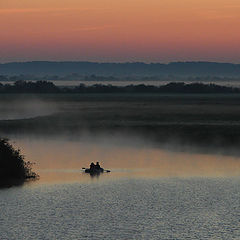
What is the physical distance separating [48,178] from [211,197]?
473 inches

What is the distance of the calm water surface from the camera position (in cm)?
3572

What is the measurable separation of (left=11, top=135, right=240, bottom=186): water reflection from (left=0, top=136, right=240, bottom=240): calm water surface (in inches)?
2.7

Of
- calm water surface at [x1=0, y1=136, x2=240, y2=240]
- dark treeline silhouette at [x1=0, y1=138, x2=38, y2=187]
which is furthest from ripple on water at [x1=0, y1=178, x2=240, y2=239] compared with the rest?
dark treeline silhouette at [x1=0, y1=138, x2=38, y2=187]

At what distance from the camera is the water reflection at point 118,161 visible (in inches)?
2010

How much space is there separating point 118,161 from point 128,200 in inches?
651

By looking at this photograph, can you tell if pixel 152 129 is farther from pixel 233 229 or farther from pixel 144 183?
pixel 233 229

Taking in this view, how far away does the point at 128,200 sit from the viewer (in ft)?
138

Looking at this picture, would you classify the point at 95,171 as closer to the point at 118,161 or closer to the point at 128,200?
the point at 118,161

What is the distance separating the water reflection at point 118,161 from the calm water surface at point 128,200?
0.07m

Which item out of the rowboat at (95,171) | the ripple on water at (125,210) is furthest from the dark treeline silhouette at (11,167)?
the rowboat at (95,171)

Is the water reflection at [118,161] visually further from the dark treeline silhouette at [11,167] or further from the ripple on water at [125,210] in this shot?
the ripple on water at [125,210]

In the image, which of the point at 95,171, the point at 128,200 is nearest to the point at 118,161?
the point at 95,171

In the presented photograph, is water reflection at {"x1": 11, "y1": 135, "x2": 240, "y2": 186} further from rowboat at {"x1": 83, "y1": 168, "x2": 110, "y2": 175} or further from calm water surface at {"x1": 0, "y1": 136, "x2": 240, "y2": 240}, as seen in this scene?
rowboat at {"x1": 83, "y1": 168, "x2": 110, "y2": 175}

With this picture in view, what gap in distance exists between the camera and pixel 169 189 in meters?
45.1
